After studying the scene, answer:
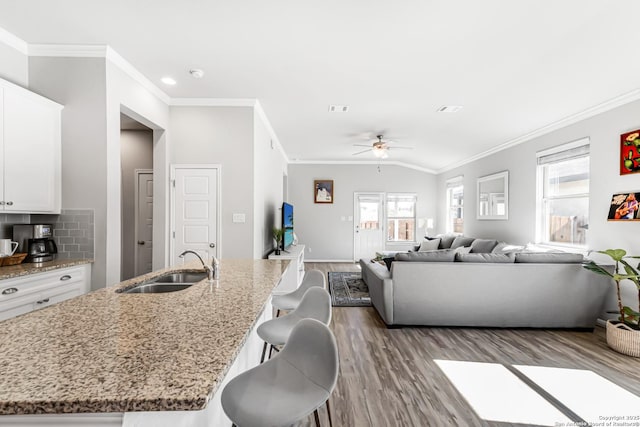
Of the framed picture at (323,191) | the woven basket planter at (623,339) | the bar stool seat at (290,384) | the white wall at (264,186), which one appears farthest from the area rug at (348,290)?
the bar stool seat at (290,384)

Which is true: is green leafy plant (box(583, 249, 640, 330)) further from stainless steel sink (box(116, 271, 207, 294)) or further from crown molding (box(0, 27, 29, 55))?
crown molding (box(0, 27, 29, 55))

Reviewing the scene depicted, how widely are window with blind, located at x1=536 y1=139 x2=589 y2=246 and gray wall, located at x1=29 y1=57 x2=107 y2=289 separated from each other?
5296mm

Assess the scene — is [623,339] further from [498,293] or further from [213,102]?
[213,102]

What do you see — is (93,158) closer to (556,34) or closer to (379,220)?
(556,34)

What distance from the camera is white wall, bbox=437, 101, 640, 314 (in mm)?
3271

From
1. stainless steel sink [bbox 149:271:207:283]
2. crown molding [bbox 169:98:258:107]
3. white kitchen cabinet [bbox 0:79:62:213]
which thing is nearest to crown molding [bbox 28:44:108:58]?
white kitchen cabinet [bbox 0:79:62:213]

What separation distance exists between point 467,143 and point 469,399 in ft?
15.4

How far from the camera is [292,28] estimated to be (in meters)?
2.45

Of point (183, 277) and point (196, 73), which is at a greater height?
point (196, 73)

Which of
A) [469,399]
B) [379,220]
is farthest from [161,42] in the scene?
[379,220]

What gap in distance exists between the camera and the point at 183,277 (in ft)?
7.17

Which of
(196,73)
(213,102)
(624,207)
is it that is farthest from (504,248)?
(196,73)

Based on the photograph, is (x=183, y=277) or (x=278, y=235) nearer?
(x=183, y=277)

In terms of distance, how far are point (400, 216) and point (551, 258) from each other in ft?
16.4
